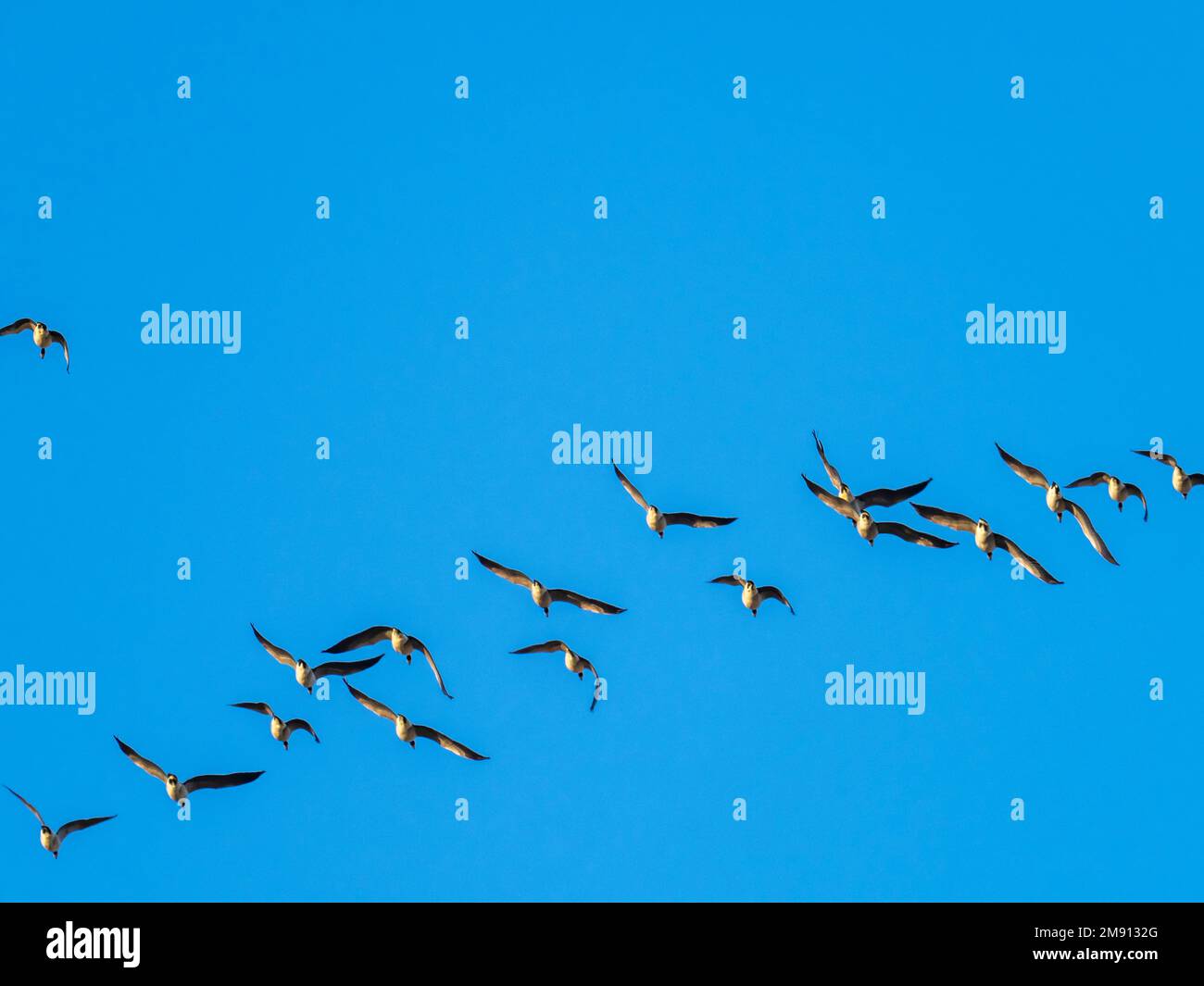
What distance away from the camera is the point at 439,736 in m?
27.9

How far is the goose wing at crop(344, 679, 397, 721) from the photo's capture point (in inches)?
1094

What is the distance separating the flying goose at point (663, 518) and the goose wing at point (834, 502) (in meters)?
1.17

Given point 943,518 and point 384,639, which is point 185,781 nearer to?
point 384,639

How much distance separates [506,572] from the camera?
88.9ft

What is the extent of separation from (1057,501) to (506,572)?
7352 millimetres

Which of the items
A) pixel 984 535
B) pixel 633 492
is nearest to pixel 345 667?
pixel 633 492

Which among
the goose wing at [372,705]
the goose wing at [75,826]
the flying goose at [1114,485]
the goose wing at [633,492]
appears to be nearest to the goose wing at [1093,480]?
the flying goose at [1114,485]

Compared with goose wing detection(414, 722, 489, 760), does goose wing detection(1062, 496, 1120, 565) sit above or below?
above

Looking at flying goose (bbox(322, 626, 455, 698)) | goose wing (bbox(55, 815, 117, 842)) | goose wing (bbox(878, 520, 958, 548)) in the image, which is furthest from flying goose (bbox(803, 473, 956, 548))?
goose wing (bbox(55, 815, 117, 842))

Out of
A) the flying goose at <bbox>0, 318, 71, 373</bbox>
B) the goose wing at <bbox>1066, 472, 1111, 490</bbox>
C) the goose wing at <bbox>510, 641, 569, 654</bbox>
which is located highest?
the flying goose at <bbox>0, 318, 71, 373</bbox>

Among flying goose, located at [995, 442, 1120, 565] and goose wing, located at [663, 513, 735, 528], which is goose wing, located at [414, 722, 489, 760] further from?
flying goose, located at [995, 442, 1120, 565]

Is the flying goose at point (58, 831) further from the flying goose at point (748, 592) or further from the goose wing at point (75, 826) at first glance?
the flying goose at point (748, 592)

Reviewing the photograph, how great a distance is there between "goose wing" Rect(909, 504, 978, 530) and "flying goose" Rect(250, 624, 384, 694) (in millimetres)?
7474
